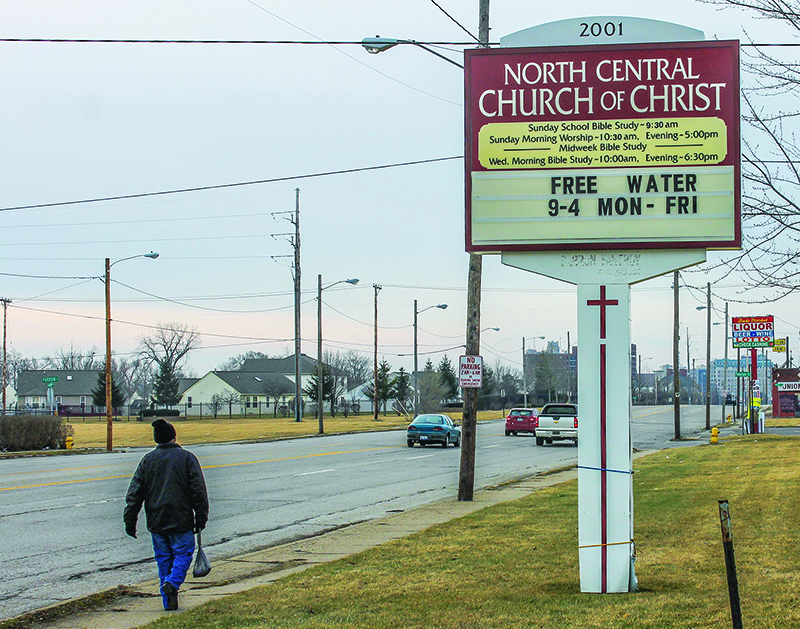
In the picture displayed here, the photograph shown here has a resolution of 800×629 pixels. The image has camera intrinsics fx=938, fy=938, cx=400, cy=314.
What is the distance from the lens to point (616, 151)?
8.34 meters

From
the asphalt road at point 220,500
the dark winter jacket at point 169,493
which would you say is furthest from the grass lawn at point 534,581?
the asphalt road at point 220,500

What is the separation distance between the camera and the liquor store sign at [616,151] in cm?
825

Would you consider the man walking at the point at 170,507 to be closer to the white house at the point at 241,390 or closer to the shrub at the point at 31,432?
the shrub at the point at 31,432

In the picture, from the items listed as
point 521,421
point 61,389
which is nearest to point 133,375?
Answer: point 61,389

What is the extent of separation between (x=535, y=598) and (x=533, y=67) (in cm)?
463

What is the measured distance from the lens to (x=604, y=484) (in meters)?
8.04

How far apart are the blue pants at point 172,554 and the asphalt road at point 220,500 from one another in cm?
147

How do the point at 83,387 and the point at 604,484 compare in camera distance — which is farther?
the point at 83,387

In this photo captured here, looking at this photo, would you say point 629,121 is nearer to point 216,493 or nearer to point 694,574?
point 694,574

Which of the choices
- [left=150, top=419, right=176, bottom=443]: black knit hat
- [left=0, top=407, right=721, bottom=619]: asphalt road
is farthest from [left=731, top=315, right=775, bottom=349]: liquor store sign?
[left=150, top=419, right=176, bottom=443]: black knit hat

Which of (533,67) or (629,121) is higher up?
(533,67)

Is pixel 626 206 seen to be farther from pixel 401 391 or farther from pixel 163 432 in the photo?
pixel 401 391

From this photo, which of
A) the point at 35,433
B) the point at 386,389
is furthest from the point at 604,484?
the point at 386,389

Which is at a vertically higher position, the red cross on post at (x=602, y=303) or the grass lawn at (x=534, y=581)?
the red cross on post at (x=602, y=303)
